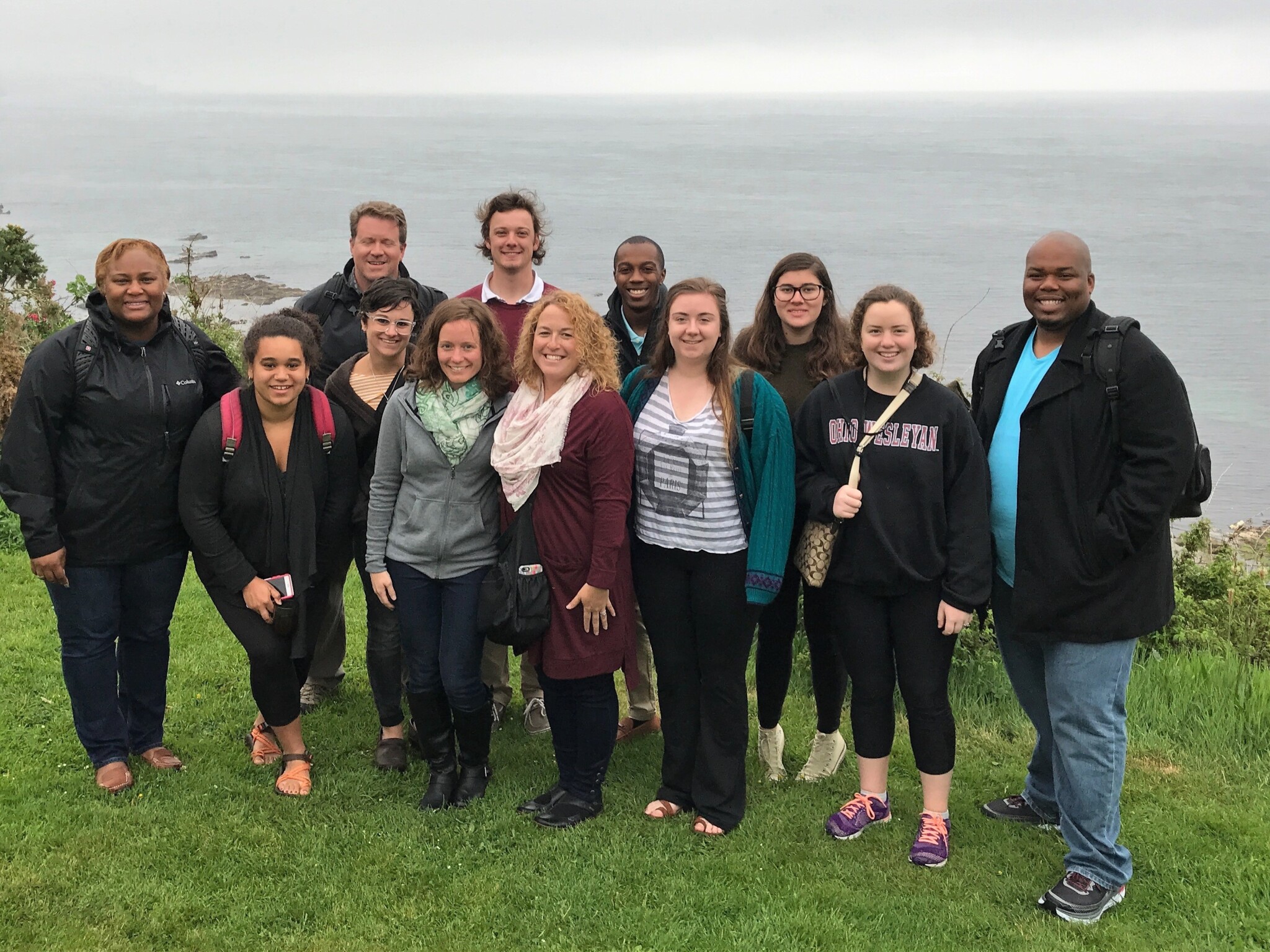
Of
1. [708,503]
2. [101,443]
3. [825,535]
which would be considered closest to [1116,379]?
[825,535]

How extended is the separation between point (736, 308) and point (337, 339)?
15430mm

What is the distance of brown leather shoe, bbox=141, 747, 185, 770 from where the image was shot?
199 inches

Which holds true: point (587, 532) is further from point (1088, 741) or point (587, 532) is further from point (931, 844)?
point (1088, 741)

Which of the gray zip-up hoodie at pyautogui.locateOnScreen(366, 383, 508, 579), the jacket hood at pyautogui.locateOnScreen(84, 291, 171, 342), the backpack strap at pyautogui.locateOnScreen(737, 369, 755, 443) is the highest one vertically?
the jacket hood at pyautogui.locateOnScreen(84, 291, 171, 342)

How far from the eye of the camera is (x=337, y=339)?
5.29 m

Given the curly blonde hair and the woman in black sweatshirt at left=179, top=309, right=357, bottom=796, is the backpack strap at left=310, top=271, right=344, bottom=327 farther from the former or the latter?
the curly blonde hair

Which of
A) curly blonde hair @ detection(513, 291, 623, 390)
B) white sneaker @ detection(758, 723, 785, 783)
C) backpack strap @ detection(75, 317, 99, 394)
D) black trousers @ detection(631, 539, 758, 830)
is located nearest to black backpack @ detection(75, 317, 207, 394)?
backpack strap @ detection(75, 317, 99, 394)

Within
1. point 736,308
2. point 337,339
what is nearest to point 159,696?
point 337,339

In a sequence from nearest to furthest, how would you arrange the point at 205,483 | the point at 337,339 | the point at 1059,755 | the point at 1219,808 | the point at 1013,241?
1. the point at 1059,755
2. the point at 205,483
3. the point at 1219,808
4. the point at 337,339
5. the point at 1013,241

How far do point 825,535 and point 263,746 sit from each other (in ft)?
9.59

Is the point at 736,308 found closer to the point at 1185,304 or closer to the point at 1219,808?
the point at 1185,304

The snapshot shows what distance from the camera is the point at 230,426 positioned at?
4473 millimetres

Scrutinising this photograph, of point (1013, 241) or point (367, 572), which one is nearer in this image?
point (367, 572)

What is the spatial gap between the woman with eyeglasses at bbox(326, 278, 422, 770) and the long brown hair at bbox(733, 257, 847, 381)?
152cm
